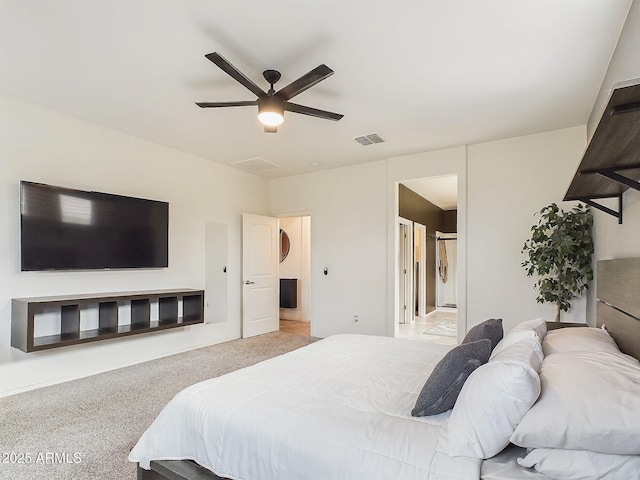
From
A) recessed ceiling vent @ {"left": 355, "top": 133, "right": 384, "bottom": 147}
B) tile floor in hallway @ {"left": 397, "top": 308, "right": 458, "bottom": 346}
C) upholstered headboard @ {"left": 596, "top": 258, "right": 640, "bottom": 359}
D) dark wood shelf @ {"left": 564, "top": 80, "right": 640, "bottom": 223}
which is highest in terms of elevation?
recessed ceiling vent @ {"left": 355, "top": 133, "right": 384, "bottom": 147}

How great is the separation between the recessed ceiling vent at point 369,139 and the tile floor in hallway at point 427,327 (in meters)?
2.86

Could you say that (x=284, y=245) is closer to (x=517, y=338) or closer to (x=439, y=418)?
(x=517, y=338)

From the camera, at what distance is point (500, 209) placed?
4375 mm

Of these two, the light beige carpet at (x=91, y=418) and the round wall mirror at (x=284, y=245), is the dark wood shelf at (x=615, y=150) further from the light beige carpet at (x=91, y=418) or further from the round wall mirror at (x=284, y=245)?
the round wall mirror at (x=284, y=245)

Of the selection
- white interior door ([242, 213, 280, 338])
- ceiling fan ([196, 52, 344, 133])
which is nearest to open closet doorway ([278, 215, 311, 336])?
white interior door ([242, 213, 280, 338])

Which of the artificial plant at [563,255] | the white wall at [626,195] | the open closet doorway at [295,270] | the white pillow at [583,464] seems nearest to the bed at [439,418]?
the white pillow at [583,464]

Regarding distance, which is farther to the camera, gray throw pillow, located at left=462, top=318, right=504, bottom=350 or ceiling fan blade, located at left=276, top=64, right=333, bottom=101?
ceiling fan blade, located at left=276, top=64, right=333, bottom=101

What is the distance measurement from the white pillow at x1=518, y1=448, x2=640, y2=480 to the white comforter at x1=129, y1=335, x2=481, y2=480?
0.19 meters

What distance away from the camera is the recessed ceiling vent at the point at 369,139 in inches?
168

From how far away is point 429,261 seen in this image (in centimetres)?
861

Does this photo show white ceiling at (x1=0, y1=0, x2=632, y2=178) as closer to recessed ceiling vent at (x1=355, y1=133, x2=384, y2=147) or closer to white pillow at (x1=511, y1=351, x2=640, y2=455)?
recessed ceiling vent at (x1=355, y1=133, x2=384, y2=147)

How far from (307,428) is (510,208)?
3.88 meters

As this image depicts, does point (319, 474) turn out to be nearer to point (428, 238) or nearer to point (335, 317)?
point (335, 317)

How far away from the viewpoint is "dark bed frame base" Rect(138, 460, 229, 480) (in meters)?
1.56
